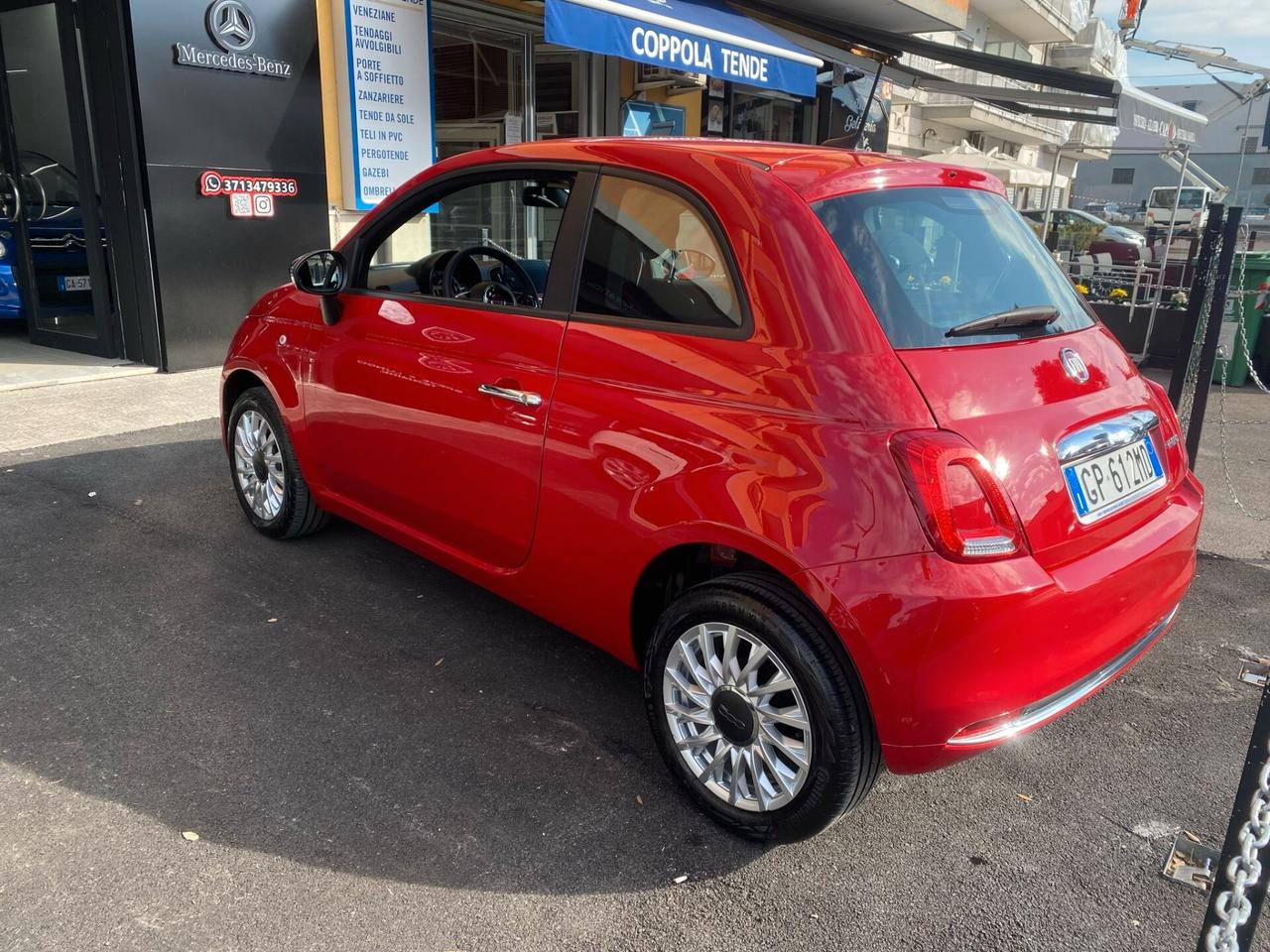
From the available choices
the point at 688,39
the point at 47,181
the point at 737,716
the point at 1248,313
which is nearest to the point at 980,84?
the point at 1248,313

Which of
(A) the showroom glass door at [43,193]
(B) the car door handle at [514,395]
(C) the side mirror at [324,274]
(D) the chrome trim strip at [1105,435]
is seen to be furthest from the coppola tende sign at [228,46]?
(D) the chrome trim strip at [1105,435]

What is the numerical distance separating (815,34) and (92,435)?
374 inches

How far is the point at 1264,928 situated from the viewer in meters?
2.35

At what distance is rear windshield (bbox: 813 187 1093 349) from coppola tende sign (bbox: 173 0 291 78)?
6640 mm

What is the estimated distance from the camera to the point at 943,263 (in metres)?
2.75

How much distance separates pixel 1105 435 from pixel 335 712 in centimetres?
243

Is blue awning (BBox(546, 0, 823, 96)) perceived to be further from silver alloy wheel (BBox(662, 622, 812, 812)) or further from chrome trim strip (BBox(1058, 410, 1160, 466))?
silver alloy wheel (BBox(662, 622, 812, 812))

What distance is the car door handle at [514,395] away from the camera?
9.62ft

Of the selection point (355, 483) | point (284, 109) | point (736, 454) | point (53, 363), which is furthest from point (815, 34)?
point (736, 454)

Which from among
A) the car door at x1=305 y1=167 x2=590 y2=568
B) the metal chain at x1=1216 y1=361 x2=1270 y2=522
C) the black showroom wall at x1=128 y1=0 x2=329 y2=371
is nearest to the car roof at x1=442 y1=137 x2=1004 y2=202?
the car door at x1=305 y1=167 x2=590 y2=568

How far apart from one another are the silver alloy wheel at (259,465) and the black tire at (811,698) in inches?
99.1

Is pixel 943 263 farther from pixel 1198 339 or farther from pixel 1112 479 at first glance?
pixel 1198 339

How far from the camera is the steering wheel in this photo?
11.7 feet

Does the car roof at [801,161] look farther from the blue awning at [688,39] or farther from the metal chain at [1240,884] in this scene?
the blue awning at [688,39]
